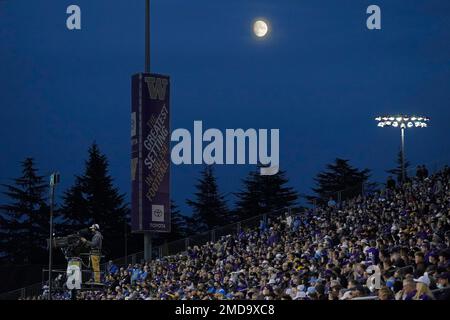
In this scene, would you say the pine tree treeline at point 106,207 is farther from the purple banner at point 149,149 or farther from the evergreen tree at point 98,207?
the purple banner at point 149,149

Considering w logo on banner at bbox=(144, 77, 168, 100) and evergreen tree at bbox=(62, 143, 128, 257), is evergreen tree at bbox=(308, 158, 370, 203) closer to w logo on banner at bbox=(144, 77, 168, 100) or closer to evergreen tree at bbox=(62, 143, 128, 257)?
evergreen tree at bbox=(62, 143, 128, 257)

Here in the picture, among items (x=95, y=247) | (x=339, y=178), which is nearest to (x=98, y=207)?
(x=339, y=178)

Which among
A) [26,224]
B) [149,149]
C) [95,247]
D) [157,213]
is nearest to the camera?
[95,247]

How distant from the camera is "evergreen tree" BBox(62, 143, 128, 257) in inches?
3243

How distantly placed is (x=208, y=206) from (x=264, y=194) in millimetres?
5251

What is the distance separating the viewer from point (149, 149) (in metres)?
49.7

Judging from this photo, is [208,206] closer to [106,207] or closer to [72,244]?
[106,207]

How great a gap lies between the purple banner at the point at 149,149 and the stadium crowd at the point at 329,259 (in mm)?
2279

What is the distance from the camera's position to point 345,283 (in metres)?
23.4

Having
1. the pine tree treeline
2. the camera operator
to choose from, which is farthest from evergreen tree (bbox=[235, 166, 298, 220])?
the camera operator

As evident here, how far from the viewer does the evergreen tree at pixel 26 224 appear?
81.1m

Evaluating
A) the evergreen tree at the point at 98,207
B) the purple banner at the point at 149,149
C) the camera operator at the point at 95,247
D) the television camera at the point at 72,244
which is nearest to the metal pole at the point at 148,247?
the purple banner at the point at 149,149
